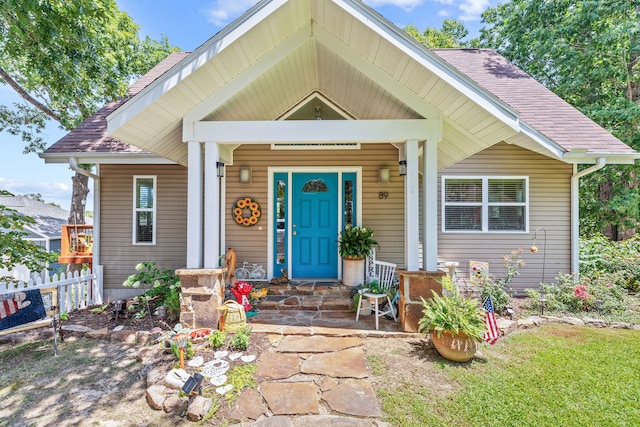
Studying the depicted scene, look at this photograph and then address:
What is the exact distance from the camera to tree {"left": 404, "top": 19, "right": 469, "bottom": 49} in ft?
51.1

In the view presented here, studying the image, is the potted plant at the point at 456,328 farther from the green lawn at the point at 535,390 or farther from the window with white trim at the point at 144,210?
the window with white trim at the point at 144,210

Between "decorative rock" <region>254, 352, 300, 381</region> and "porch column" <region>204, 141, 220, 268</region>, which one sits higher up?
"porch column" <region>204, 141, 220, 268</region>

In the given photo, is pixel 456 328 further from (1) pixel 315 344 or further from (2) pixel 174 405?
(2) pixel 174 405

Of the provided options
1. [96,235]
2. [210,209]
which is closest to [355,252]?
[210,209]

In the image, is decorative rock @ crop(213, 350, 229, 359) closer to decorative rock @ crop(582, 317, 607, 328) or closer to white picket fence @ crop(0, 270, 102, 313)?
white picket fence @ crop(0, 270, 102, 313)

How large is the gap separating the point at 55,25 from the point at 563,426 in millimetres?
7015

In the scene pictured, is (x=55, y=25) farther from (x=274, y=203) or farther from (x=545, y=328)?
(x=545, y=328)

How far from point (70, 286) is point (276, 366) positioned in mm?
4490

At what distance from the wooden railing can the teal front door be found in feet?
14.6

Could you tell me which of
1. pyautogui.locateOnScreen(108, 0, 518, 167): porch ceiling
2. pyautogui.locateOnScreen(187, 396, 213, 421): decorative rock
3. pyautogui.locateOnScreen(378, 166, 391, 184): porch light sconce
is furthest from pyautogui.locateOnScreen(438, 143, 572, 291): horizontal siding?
pyautogui.locateOnScreen(187, 396, 213, 421): decorative rock

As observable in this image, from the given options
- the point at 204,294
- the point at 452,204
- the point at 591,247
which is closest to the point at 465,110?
the point at 452,204

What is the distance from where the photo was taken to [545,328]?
4.38 metres

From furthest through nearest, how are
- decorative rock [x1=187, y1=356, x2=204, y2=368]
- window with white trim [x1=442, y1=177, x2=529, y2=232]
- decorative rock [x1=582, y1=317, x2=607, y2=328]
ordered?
window with white trim [x1=442, y1=177, x2=529, y2=232] → decorative rock [x1=582, y1=317, x2=607, y2=328] → decorative rock [x1=187, y1=356, x2=204, y2=368]

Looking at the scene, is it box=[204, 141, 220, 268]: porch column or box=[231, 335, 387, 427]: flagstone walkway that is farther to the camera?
box=[204, 141, 220, 268]: porch column
